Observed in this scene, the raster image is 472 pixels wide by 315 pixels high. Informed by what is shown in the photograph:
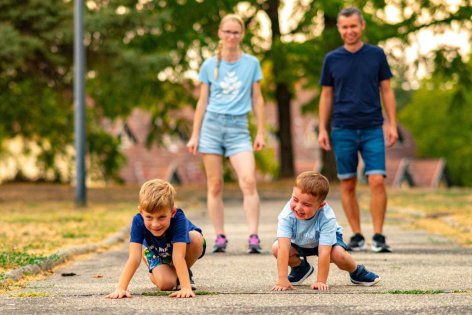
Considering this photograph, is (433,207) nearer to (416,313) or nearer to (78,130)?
(78,130)

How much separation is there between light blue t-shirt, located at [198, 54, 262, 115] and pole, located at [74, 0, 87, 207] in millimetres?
8477

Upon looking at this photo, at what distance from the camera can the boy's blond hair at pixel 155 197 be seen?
655 centimetres

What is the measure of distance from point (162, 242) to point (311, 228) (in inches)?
37.9

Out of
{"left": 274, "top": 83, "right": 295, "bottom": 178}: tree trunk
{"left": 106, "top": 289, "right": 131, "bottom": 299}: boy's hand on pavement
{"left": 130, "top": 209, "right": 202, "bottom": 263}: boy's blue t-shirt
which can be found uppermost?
{"left": 130, "top": 209, "right": 202, "bottom": 263}: boy's blue t-shirt

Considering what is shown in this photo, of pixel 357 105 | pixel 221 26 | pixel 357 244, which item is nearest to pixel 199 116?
pixel 221 26

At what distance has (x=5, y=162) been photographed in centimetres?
3466

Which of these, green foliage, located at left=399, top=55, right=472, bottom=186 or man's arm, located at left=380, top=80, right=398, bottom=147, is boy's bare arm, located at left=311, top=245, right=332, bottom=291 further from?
green foliage, located at left=399, top=55, right=472, bottom=186

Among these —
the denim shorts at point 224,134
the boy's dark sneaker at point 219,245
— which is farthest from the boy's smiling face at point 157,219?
the denim shorts at point 224,134

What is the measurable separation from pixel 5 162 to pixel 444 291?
95.4 ft

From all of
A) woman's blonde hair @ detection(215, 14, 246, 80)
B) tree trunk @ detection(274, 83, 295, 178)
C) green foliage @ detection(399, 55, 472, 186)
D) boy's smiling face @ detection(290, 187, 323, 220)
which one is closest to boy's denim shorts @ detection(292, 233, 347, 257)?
boy's smiling face @ detection(290, 187, 323, 220)

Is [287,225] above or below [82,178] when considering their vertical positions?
above

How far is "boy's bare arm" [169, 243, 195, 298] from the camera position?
6707 mm

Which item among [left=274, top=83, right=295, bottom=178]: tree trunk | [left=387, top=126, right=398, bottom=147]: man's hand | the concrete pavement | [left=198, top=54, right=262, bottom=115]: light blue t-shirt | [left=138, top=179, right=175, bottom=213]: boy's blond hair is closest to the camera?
the concrete pavement

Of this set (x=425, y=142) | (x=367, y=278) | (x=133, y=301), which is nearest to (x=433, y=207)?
(x=367, y=278)
